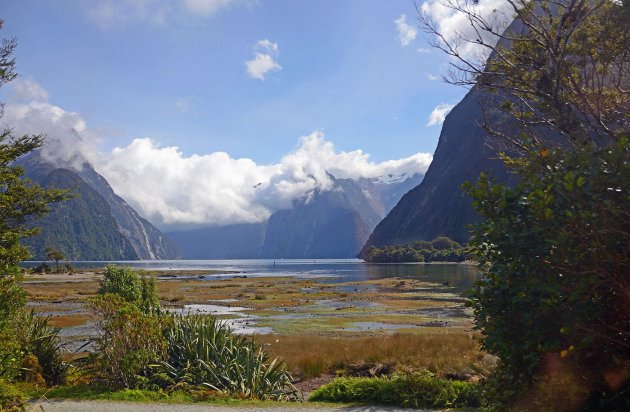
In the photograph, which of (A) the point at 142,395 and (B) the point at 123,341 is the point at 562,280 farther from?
(B) the point at 123,341

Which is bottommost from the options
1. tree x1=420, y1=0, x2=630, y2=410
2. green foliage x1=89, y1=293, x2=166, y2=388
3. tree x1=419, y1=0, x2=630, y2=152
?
A: green foliage x1=89, y1=293, x2=166, y2=388

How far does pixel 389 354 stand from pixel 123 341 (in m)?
12.0

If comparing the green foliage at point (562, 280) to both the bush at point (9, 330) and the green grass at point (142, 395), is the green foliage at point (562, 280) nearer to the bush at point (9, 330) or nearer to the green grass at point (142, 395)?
the green grass at point (142, 395)

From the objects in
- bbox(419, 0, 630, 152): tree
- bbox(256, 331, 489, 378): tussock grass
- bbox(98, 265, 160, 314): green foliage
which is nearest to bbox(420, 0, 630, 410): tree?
bbox(419, 0, 630, 152): tree

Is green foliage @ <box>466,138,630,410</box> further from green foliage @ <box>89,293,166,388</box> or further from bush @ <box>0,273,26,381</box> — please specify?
green foliage @ <box>89,293,166,388</box>

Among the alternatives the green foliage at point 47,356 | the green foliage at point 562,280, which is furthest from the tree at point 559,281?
the green foliage at point 47,356

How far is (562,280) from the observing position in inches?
187

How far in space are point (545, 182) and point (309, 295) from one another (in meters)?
67.7

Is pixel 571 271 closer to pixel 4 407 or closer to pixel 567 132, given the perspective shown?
pixel 567 132

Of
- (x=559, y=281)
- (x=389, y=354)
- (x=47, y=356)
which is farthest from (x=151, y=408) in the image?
(x=389, y=354)

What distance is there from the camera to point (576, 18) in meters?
11.1

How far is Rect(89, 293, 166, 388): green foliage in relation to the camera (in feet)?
39.0

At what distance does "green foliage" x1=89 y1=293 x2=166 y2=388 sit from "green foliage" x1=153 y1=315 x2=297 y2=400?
1.99 ft

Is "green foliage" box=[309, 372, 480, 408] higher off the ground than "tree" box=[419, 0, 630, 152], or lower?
lower
